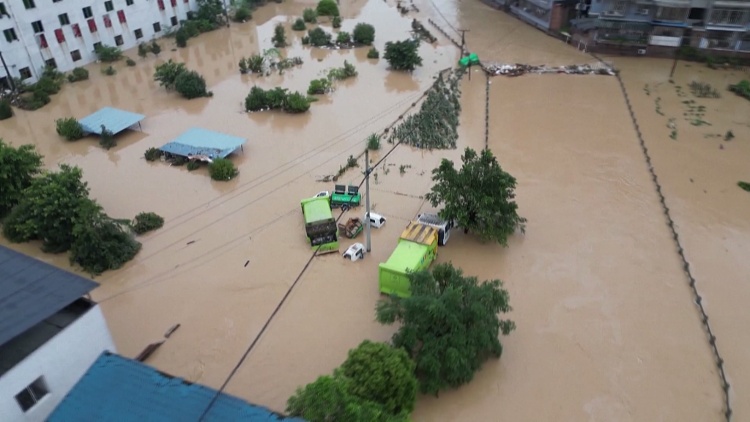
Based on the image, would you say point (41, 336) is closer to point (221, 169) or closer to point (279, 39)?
point (221, 169)

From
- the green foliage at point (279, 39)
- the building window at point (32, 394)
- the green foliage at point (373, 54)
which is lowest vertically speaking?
the building window at point (32, 394)

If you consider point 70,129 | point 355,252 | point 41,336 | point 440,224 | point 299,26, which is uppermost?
point 299,26

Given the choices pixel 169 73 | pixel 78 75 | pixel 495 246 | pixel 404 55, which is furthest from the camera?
pixel 404 55

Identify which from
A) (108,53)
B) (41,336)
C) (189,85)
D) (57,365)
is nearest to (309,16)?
(108,53)

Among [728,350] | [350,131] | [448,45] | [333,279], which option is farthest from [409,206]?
[448,45]

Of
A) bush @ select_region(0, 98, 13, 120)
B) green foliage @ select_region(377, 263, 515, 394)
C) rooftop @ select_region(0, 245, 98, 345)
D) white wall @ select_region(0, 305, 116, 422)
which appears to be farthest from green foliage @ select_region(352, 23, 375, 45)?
white wall @ select_region(0, 305, 116, 422)

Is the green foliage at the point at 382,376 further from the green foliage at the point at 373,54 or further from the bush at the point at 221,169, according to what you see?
the green foliage at the point at 373,54

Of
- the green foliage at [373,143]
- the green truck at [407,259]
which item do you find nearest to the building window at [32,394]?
the green truck at [407,259]
